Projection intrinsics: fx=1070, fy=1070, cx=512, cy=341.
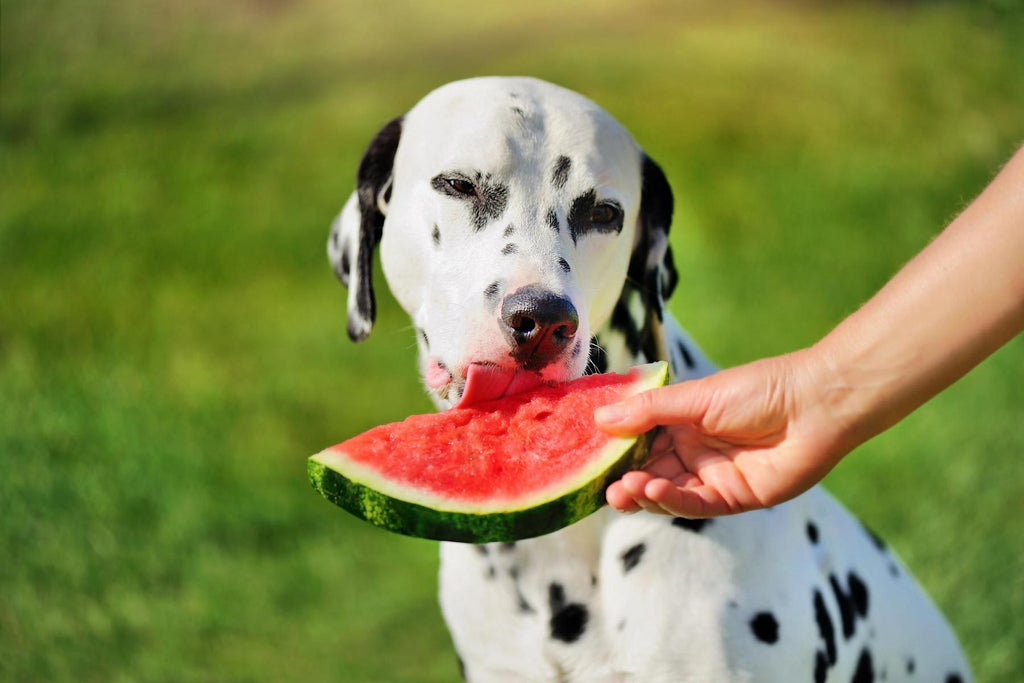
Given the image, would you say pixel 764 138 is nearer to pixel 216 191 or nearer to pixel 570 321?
pixel 216 191

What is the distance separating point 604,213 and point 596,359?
0.37m

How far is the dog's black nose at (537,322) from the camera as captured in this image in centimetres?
219

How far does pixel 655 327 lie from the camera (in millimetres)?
2773

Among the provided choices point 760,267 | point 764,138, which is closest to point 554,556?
point 760,267

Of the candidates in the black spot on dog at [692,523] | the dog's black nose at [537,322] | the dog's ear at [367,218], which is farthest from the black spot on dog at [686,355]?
the dog's ear at [367,218]

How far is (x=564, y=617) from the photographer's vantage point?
2.64 meters

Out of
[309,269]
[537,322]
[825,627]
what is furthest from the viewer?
[309,269]

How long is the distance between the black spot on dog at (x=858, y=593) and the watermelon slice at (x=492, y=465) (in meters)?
0.99

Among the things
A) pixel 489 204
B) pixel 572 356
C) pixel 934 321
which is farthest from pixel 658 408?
pixel 489 204

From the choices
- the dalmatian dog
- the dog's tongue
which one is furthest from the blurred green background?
the dog's tongue

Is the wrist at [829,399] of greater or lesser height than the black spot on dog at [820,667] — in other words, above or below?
above

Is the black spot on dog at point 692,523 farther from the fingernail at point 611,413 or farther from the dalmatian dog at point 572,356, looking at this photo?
the fingernail at point 611,413

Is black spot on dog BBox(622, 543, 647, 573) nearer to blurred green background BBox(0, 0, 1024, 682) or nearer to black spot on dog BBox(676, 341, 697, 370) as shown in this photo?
black spot on dog BBox(676, 341, 697, 370)

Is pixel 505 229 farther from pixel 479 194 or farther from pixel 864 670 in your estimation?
pixel 864 670
